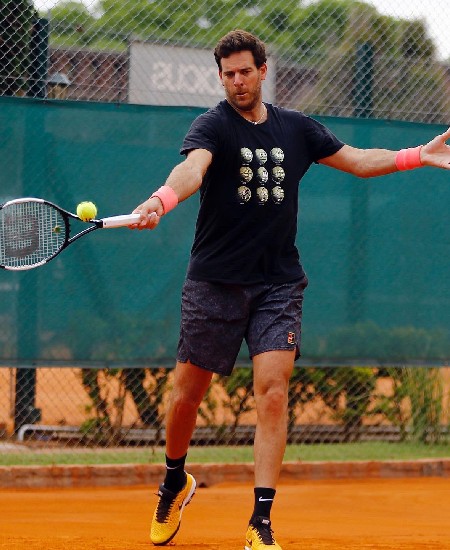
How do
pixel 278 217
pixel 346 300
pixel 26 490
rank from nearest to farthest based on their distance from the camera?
pixel 278 217, pixel 26 490, pixel 346 300

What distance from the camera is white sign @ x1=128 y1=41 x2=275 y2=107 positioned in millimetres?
6461

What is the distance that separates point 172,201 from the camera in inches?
144

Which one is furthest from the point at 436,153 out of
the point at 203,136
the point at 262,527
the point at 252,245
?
the point at 262,527

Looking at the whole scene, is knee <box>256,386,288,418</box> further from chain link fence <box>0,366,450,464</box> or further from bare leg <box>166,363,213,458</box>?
chain link fence <box>0,366,450,464</box>

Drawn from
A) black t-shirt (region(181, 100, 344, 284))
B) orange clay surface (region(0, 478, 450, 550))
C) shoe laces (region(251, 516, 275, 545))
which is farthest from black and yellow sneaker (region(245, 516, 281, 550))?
black t-shirt (region(181, 100, 344, 284))

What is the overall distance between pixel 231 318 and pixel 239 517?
1.65m

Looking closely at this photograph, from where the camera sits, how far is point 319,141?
14.3ft

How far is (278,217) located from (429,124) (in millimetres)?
2970

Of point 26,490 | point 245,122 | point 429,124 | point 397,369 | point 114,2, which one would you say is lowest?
point 26,490

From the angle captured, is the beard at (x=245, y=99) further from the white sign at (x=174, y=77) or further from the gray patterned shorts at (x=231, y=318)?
the white sign at (x=174, y=77)

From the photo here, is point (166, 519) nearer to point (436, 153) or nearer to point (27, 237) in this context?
point (27, 237)

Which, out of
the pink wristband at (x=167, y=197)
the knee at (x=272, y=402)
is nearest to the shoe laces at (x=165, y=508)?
the knee at (x=272, y=402)

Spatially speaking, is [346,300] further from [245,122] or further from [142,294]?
[245,122]

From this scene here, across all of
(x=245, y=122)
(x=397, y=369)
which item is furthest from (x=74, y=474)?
(x=245, y=122)
